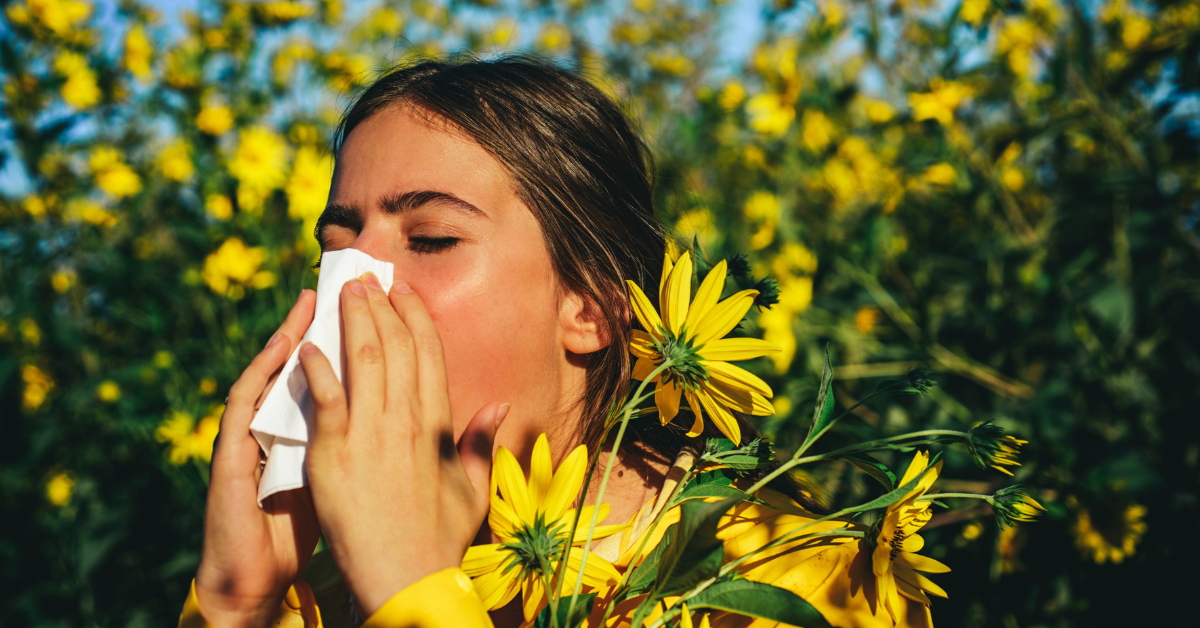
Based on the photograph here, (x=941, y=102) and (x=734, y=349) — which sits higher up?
(x=941, y=102)

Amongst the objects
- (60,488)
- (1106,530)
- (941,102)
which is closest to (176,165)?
(60,488)

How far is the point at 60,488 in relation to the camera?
8.07 ft

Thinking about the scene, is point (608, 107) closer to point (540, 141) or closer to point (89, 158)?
point (540, 141)

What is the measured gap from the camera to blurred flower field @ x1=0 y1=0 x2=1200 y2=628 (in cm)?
135

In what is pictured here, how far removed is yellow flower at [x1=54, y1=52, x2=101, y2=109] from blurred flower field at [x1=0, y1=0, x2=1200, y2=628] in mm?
13

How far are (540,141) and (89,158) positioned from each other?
3.16 meters

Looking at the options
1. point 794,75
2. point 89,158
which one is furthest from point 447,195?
point 89,158

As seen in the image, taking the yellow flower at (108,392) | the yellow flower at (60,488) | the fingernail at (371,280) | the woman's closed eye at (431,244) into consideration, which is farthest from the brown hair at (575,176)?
the yellow flower at (60,488)

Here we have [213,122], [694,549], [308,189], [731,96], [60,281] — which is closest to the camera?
[694,549]

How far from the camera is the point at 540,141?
1.05m

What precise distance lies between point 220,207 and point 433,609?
224 centimetres

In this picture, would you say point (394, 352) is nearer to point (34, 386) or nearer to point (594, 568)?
point (594, 568)

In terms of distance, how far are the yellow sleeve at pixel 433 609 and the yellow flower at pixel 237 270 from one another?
6.10ft

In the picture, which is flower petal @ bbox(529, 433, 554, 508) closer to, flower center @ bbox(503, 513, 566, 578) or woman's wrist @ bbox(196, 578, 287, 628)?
flower center @ bbox(503, 513, 566, 578)
